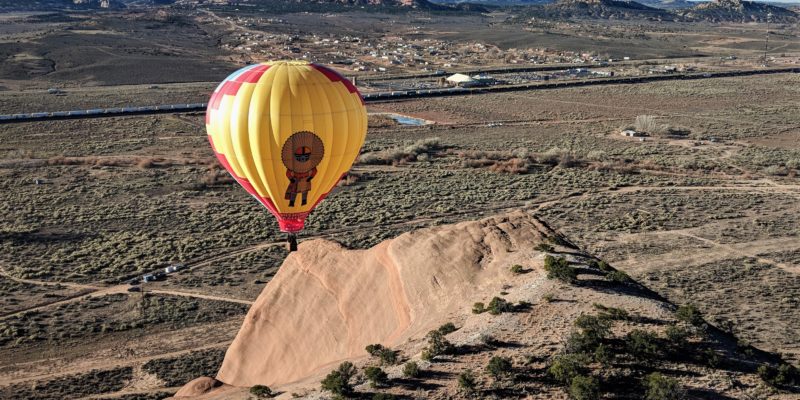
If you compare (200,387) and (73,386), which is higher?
(200,387)

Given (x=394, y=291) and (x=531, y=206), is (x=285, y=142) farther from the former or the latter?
(x=531, y=206)

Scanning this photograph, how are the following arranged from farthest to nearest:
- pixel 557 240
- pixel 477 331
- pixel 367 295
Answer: pixel 557 240, pixel 367 295, pixel 477 331

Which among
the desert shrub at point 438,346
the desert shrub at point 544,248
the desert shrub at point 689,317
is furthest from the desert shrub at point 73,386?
the desert shrub at point 689,317

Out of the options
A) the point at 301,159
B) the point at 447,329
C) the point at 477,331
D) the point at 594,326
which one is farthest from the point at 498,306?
the point at 301,159

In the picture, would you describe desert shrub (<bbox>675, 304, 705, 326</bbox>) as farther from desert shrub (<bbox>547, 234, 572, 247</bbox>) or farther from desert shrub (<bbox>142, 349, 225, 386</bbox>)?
desert shrub (<bbox>142, 349, 225, 386</bbox>)

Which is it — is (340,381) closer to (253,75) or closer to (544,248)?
(544,248)

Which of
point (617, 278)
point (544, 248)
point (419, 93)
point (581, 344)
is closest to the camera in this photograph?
point (581, 344)

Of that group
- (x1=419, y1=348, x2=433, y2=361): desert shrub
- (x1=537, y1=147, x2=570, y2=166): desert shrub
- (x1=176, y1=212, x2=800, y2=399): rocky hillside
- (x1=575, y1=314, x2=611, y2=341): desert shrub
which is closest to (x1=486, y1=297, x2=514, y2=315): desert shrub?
(x1=176, y1=212, x2=800, y2=399): rocky hillside
